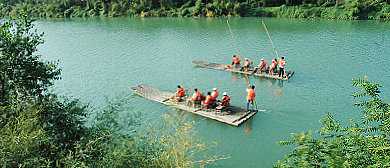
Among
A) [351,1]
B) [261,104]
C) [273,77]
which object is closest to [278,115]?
[261,104]

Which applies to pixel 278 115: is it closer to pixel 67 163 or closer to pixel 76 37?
pixel 67 163

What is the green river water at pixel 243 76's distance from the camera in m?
15.6

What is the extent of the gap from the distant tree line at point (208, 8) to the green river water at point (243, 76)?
19.7 feet

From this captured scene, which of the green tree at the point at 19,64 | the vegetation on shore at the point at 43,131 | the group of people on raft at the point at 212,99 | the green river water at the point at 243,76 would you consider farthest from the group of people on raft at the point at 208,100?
the green tree at the point at 19,64

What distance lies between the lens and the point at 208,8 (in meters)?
70.8

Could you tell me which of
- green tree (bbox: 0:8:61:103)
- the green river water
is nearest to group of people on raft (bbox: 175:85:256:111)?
the green river water

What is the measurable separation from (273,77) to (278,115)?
636 cm

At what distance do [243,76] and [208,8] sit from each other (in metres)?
50.1

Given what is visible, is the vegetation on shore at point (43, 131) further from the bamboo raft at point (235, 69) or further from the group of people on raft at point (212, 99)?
the bamboo raft at point (235, 69)

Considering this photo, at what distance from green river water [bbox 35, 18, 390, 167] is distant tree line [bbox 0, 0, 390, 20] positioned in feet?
19.7

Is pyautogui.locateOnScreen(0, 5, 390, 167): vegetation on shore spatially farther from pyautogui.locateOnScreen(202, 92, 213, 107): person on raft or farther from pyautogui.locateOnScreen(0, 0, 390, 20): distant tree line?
pyautogui.locateOnScreen(0, 0, 390, 20): distant tree line

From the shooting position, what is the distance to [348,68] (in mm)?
25406

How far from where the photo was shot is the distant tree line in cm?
5319

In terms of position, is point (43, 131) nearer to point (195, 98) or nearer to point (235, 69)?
point (195, 98)
